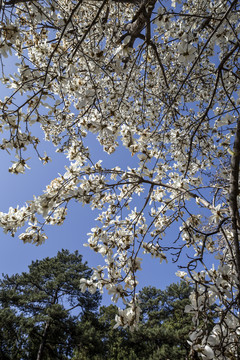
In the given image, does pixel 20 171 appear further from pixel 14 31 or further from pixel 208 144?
pixel 208 144

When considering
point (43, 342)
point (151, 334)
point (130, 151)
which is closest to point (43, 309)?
point (43, 342)

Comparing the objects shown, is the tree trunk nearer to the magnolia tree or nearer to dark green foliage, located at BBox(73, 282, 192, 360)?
dark green foliage, located at BBox(73, 282, 192, 360)

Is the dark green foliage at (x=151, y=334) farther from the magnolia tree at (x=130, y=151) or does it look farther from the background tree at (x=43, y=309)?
the magnolia tree at (x=130, y=151)

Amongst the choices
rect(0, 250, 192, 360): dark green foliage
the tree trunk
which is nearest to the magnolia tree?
rect(0, 250, 192, 360): dark green foliage

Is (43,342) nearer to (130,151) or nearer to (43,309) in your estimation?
(43,309)

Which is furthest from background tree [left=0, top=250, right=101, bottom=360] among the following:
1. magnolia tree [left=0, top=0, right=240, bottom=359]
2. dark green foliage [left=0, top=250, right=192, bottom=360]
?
magnolia tree [left=0, top=0, right=240, bottom=359]

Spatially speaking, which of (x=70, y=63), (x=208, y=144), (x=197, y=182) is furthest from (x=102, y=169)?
(x=208, y=144)

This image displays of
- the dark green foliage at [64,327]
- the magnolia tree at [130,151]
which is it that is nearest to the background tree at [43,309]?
the dark green foliage at [64,327]

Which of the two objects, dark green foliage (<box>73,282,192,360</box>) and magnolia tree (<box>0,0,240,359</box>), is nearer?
magnolia tree (<box>0,0,240,359</box>)

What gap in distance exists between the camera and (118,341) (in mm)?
11547

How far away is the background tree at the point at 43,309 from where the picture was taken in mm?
7996

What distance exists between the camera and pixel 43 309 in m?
9.34

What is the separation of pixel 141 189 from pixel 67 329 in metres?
9.58

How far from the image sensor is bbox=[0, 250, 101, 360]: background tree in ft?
26.2
